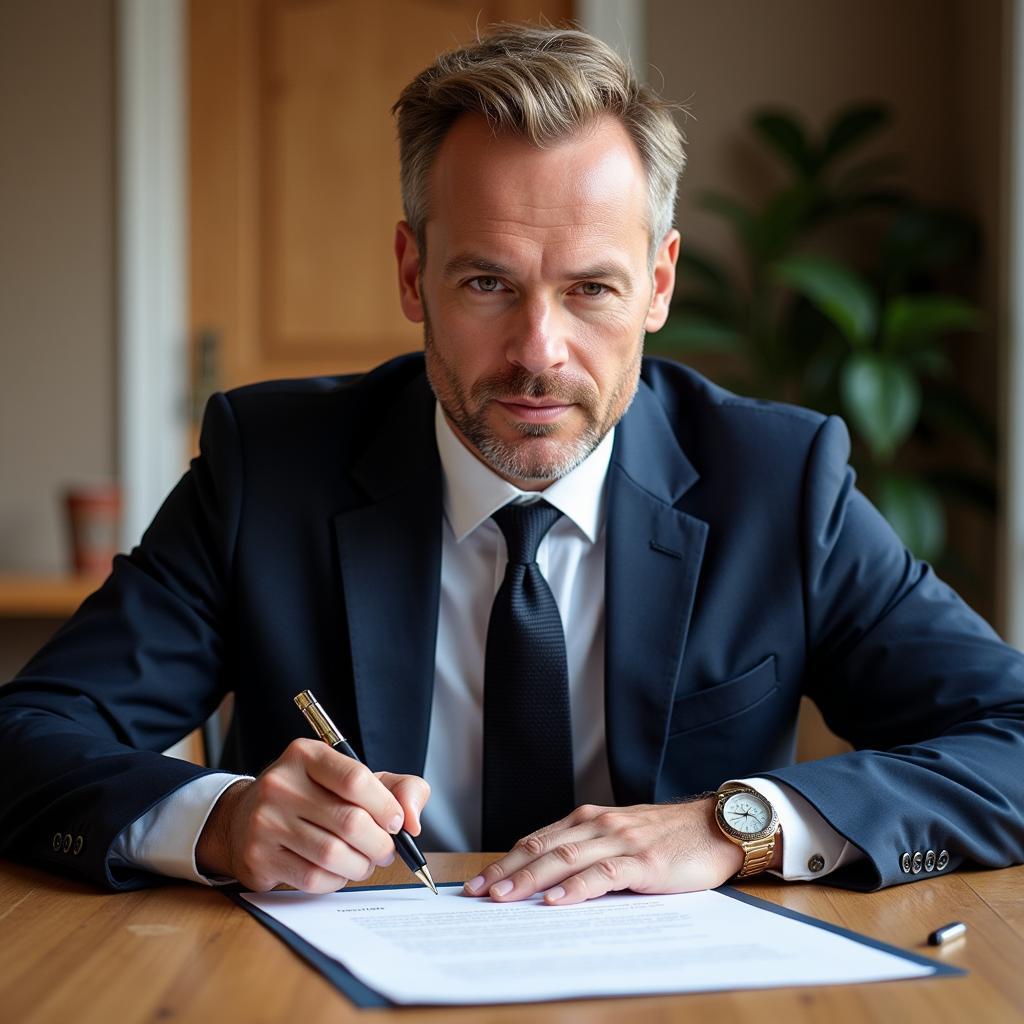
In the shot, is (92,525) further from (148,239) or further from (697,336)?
(697,336)

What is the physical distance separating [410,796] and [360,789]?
47mm

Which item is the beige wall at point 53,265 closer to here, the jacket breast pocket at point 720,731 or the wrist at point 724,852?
the jacket breast pocket at point 720,731

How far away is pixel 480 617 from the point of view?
1619mm

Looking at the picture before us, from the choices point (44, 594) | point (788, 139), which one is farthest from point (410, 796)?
point (788, 139)

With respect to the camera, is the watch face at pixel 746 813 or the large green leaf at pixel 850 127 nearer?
the watch face at pixel 746 813

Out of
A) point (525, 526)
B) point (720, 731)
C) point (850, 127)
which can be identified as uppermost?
point (850, 127)

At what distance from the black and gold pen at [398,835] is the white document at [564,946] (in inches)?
0.8

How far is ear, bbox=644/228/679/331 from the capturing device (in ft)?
5.59

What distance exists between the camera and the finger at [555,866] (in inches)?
43.2

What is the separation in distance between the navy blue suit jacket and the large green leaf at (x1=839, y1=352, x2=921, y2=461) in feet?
5.45

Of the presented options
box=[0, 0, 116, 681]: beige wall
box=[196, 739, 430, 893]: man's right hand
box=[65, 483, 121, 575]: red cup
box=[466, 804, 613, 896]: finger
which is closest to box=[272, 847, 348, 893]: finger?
box=[196, 739, 430, 893]: man's right hand

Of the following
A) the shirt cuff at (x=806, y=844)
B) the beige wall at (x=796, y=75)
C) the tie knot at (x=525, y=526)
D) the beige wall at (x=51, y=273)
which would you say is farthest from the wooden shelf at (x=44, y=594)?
the shirt cuff at (x=806, y=844)

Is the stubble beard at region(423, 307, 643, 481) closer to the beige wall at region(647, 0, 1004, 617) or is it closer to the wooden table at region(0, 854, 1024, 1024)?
the wooden table at region(0, 854, 1024, 1024)

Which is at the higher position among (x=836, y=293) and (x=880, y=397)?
(x=836, y=293)
